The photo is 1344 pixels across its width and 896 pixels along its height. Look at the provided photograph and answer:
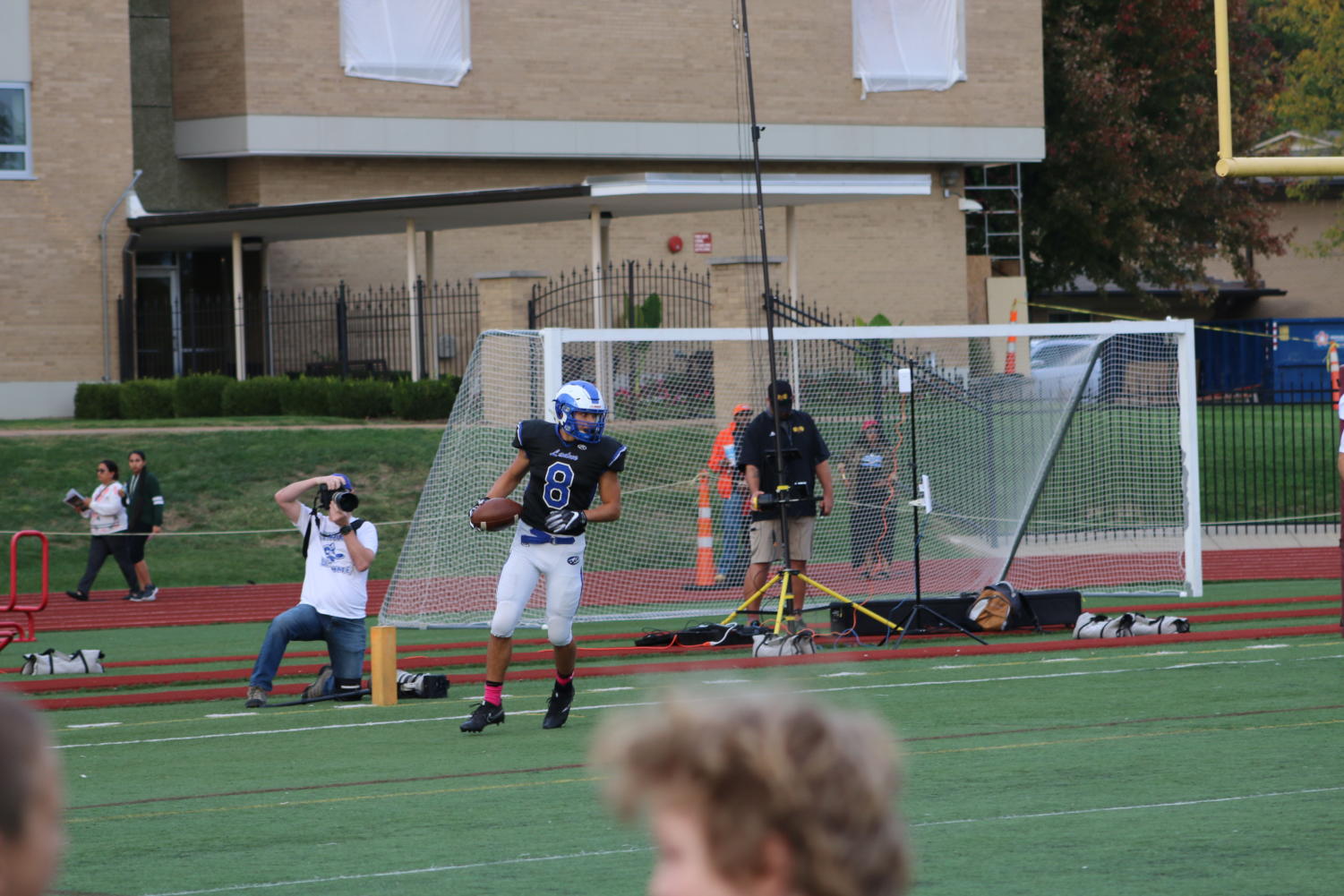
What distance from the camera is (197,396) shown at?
105ft

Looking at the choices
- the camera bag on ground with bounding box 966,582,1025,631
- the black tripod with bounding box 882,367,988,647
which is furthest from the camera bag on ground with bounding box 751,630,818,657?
the camera bag on ground with bounding box 966,582,1025,631

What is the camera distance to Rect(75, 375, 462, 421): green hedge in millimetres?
30938

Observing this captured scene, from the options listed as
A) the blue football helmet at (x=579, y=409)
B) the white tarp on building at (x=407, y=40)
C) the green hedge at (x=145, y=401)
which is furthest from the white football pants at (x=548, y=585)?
the white tarp on building at (x=407, y=40)

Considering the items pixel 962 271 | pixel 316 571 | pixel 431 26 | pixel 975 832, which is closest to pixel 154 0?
pixel 431 26

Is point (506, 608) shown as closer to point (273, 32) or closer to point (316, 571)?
point (316, 571)

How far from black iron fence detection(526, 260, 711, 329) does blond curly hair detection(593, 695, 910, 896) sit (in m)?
28.5

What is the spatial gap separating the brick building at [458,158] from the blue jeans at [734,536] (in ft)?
29.0

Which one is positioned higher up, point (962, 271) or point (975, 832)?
point (962, 271)

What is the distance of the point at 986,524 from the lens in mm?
18422

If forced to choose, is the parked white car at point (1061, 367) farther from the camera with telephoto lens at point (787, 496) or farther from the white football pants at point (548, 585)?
the white football pants at point (548, 585)

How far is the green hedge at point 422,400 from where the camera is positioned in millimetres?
30781

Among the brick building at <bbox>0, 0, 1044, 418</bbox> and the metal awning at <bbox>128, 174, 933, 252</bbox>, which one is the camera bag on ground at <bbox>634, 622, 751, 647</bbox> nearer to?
the brick building at <bbox>0, 0, 1044, 418</bbox>

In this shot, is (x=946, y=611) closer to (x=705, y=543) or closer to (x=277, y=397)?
(x=705, y=543)

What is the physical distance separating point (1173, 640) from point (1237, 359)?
37112 millimetres
